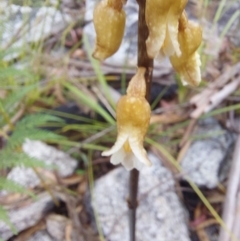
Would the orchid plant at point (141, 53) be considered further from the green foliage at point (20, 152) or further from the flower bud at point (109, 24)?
the green foliage at point (20, 152)

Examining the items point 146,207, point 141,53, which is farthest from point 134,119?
point 146,207

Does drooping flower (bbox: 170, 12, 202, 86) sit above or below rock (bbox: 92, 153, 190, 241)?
above

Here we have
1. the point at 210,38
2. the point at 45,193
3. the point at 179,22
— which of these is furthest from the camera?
the point at 210,38

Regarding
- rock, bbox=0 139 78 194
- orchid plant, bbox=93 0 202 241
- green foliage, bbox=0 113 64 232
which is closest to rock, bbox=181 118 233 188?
rock, bbox=0 139 78 194

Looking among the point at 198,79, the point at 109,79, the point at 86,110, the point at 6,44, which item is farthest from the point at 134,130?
the point at 6,44

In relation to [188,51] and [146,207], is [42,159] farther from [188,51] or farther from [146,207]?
[188,51]

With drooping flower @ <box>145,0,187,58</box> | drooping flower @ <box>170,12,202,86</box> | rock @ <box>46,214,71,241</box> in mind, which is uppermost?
drooping flower @ <box>145,0,187,58</box>

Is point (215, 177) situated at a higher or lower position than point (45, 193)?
lower

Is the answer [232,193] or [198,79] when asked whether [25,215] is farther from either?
[198,79]

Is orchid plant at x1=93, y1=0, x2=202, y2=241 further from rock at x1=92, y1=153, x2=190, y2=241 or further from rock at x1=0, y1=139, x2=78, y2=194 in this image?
rock at x1=0, y1=139, x2=78, y2=194
